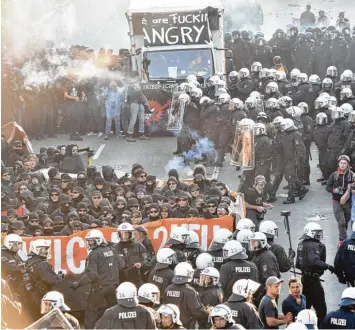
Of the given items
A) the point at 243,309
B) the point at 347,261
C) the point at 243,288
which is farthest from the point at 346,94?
the point at 243,309

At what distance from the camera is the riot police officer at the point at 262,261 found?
1800cm

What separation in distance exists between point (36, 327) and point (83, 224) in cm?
602

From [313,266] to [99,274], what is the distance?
9.75 ft

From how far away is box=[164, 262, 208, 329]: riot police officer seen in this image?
16.7 m

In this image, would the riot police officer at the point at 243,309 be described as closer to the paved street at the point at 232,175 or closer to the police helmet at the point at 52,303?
the police helmet at the point at 52,303

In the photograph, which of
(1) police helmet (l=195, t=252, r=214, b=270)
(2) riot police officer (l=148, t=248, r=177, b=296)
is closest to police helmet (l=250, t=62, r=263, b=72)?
(1) police helmet (l=195, t=252, r=214, b=270)

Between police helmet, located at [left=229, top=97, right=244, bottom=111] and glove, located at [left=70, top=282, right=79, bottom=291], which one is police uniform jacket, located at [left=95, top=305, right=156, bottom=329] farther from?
police helmet, located at [left=229, top=97, right=244, bottom=111]

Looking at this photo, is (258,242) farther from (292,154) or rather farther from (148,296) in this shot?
(292,154)

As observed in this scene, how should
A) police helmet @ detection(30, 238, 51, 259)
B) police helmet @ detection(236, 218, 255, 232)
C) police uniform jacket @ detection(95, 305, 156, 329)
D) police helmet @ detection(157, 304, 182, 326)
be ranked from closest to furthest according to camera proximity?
1. police helmet @ detection(157, 304, 182, 326)
2. police uniform jacket @ detection(95, 305, 156, 329)
3. police helmet @ detection(30, 238, 51, 259)
4. police helmet @ detection(236, 218, 255, 232)

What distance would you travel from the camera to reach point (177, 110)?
28.7 m

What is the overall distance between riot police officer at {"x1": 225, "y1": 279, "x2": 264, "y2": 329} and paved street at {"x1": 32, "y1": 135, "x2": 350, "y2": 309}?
4087 millimetres

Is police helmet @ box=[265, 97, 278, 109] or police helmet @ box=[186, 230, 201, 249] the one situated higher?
police helmet @ box=[265, 97, 278, 109]

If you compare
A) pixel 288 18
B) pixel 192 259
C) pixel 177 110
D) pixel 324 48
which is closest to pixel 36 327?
pixel 192 259

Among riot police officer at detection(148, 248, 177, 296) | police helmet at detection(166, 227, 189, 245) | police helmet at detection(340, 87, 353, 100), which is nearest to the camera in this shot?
riot police officer at detection(148, 248, 177, 296)
